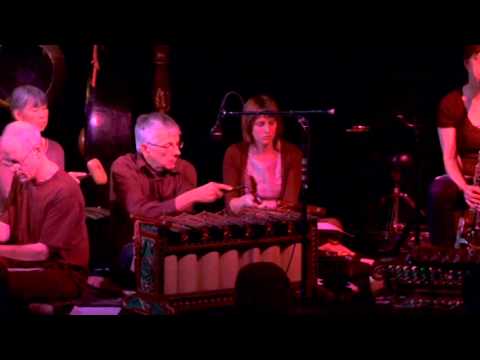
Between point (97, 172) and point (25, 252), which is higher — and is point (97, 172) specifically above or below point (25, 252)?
above

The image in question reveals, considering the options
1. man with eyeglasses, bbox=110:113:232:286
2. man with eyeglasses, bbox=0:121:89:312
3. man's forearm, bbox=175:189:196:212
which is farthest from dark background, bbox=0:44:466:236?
man with eyeglasses, bbox=0:121:89:312

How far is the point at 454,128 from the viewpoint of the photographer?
6391 mm

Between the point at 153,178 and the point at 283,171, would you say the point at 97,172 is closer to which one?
the point at 153,178

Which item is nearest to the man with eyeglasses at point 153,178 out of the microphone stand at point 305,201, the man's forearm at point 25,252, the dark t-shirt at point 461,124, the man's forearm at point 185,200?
the man's forearm at point 185,200

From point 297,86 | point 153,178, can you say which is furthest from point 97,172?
point 297,86

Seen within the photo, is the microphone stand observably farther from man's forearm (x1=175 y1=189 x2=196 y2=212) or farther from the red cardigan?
the red cardigan

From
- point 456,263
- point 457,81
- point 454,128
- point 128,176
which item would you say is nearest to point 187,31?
point 128,176

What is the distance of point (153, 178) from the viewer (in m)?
5.79

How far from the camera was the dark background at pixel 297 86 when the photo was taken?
7.48m

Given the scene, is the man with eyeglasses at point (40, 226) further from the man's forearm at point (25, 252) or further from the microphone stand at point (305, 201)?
the microphone stand at point (305, 201)

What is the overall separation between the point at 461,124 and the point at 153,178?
2298 mm

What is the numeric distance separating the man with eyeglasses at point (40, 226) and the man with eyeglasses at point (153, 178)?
1.98 ft

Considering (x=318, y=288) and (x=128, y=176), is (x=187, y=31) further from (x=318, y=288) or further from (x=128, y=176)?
(x=318, y=288)

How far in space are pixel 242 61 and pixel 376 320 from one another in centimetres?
500
